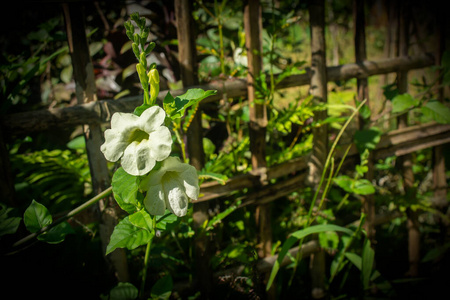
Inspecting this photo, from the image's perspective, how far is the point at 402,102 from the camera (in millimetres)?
1391

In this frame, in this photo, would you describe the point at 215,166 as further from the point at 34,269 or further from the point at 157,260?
the point at 34,269

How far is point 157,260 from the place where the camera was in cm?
124

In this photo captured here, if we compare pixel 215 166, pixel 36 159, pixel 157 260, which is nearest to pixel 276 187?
pixel 215 166

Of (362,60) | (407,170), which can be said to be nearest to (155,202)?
(362,60)

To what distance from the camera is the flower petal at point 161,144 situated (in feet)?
1.91

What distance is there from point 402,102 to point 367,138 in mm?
235

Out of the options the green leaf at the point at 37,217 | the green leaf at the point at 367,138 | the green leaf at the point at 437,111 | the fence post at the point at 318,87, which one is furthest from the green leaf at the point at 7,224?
the green leaf at the point at 437,111

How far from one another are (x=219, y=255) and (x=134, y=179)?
801 millimetres

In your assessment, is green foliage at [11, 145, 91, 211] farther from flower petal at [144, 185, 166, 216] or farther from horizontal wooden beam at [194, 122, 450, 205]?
flower petal at [144, 185, 166, 216]

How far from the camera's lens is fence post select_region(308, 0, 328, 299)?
4.41 feet

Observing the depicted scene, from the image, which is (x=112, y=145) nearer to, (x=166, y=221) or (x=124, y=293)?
(x=166, y=221)

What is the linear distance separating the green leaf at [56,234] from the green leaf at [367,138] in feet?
4.44

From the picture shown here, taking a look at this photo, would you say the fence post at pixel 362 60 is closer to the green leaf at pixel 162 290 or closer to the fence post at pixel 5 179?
the green leaf at pixel 162 290

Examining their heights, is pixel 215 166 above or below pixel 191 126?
below
